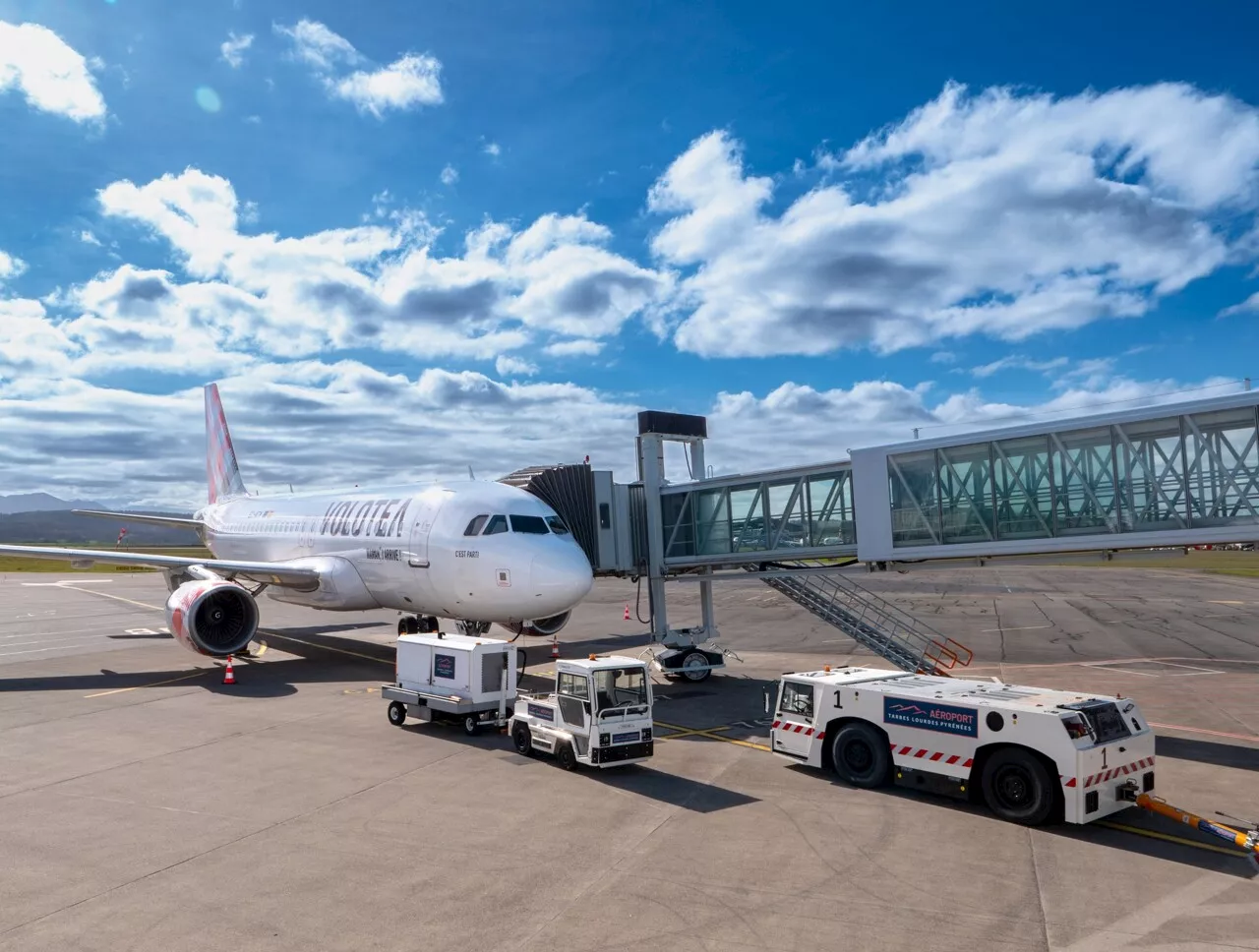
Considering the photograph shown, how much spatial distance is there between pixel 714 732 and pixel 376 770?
24.7 feet

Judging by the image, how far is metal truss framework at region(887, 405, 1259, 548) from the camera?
16.8m

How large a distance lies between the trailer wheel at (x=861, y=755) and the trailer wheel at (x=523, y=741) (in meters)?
6.00

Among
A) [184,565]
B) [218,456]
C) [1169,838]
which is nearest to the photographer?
[1169,838]

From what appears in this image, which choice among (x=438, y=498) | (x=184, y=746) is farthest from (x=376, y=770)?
(x=438, y=498)

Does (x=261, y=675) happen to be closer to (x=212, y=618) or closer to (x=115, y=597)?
(x=212, y=618)

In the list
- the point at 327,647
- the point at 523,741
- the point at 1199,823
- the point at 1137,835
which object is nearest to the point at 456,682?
the point at 523,741

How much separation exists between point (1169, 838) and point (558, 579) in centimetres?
1477

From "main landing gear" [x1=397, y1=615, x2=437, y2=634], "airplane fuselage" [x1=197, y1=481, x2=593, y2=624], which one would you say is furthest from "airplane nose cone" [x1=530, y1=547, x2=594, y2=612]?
"main landing gear" [x1=397, y1=615, x2=437, y2=634]

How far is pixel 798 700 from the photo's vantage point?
56.6ft

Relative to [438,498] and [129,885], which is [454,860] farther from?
[438,498]

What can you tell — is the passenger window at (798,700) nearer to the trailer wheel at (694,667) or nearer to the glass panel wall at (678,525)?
the trailer wheel at (694,667)

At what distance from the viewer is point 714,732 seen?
1994 cm

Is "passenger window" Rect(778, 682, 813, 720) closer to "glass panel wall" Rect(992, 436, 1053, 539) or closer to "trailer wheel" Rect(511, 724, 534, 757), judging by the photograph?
"trailer wheel" Rect(511, 724, 534, 757)

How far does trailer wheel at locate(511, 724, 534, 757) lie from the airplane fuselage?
5794 mm
